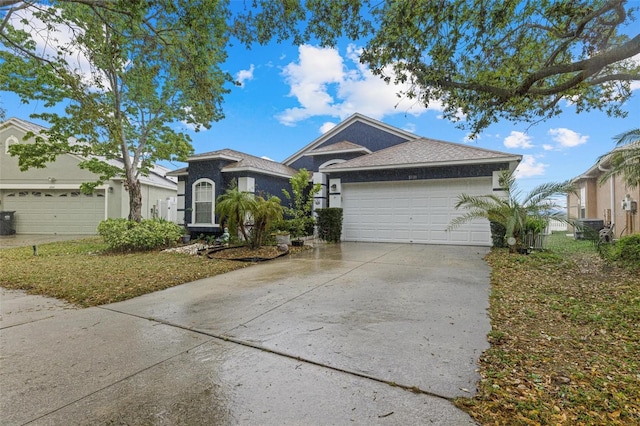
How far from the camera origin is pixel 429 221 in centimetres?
1144

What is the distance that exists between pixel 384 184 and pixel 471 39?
7.17m

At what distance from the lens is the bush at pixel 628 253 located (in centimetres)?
651

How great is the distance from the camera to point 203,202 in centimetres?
1330

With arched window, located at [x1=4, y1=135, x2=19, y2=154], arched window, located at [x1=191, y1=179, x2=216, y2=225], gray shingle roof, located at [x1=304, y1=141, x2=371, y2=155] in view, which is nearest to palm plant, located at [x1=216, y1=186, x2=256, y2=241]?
arched window, located at [x1=191, y1=179, x2=216, y2=225]

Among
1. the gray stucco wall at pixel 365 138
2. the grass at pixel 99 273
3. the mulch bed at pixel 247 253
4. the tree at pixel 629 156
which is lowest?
the grass at pixel 99 273

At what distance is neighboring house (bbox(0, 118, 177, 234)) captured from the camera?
659 inches

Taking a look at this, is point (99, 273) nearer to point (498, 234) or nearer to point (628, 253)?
point (498, 234)

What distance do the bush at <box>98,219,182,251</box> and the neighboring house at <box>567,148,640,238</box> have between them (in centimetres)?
1236

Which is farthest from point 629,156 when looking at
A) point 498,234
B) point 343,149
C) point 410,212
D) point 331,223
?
point 343,149

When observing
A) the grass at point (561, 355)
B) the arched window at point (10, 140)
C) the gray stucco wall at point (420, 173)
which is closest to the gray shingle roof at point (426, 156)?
the gray stucco wall at point (420, 173)

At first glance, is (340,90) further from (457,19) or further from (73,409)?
(73,409)

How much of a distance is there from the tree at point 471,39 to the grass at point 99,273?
4.97 meters

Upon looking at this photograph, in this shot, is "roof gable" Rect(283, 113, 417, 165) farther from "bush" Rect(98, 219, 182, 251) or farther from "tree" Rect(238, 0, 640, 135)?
"tree" Rect(238, 0, 640, 135)

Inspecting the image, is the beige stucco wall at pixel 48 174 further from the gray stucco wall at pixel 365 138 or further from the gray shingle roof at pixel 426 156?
the gray shingle roof at pixel 426 156
